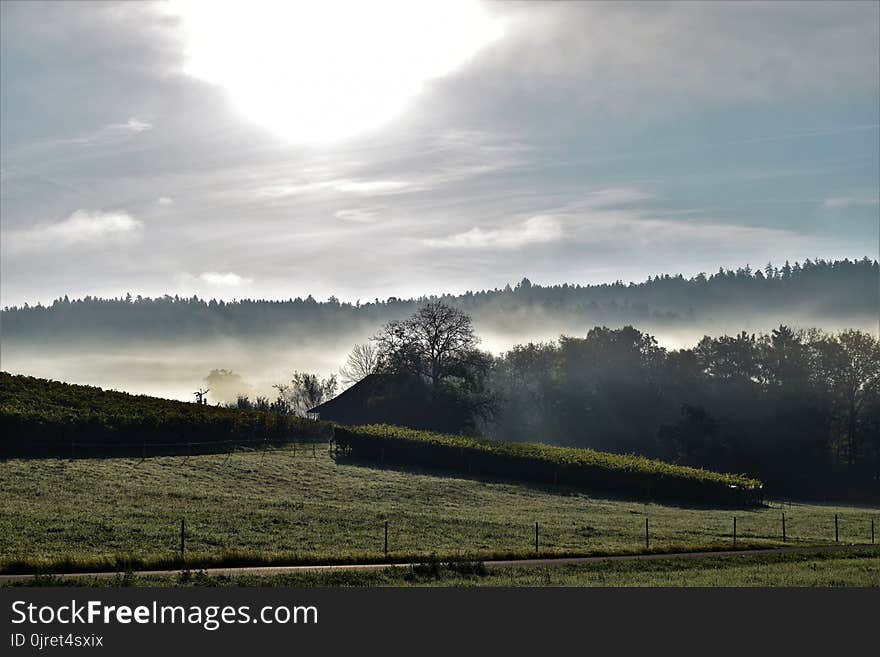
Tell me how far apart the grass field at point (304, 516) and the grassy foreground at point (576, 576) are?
3.72 meters

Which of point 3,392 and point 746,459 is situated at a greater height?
point 3,392

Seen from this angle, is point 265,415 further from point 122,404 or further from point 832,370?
point 832,370

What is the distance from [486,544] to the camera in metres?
40.0

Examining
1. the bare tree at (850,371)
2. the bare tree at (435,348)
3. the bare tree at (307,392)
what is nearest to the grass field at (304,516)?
the bare tree at (435,348)

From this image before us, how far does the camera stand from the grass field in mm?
34781

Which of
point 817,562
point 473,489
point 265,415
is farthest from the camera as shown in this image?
point 265,415

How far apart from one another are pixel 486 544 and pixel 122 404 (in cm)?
4224

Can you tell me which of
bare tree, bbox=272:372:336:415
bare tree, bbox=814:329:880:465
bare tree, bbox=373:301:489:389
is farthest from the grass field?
bare tree, bbox=272:372:336:415

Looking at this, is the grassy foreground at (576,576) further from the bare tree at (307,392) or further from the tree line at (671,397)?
the bare tree at (307,392)

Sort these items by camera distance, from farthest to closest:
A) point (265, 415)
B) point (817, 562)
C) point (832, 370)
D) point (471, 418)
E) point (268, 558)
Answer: point (832, 370) → point (471, 418) → point (265, 415) → point (817, 562) → point (268, 558)

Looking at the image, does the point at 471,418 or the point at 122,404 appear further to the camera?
the point at 471,418

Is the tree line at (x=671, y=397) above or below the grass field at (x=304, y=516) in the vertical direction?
above

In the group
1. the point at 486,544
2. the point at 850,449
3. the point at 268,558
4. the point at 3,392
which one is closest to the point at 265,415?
the point at 3,392

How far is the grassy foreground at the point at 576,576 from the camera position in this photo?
86.2 ft
